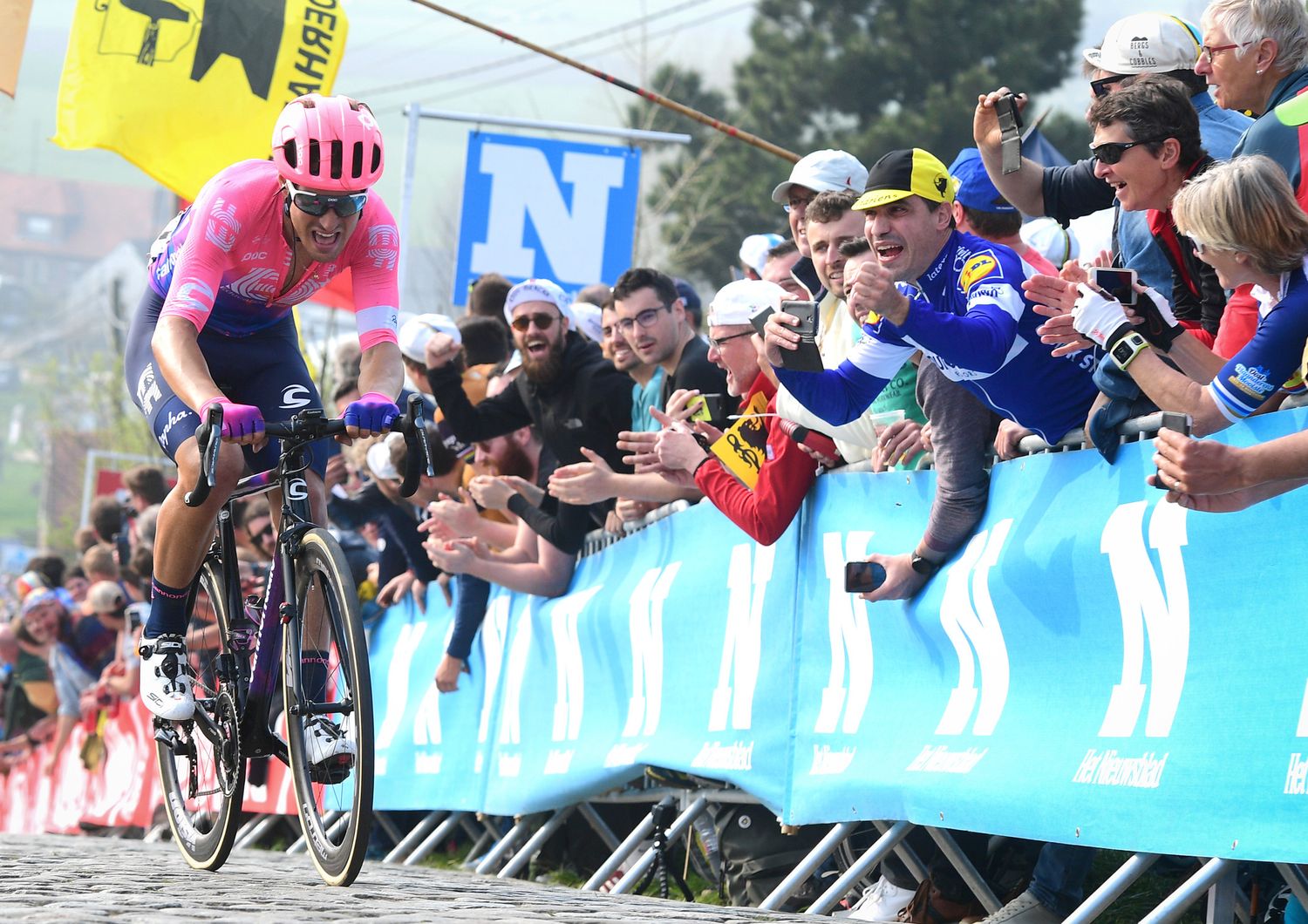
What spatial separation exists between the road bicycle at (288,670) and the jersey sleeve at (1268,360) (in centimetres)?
247

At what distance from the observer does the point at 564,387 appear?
8.37 meters

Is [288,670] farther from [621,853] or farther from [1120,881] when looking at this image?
[1120,881]

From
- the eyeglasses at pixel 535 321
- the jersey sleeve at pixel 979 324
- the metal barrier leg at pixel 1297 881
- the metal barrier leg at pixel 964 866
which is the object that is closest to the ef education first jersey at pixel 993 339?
the jersey sleeve at pixel 979 324

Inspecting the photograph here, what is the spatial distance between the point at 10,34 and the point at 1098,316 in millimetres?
9462

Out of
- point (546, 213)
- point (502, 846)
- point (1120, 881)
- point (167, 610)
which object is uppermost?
point (546, 213)

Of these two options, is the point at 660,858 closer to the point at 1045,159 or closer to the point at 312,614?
the point at 312,614

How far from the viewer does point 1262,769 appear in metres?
3.87

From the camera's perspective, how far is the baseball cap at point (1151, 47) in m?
5.69

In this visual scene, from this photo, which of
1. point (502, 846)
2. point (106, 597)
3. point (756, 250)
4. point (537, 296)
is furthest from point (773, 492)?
point (106, 597)

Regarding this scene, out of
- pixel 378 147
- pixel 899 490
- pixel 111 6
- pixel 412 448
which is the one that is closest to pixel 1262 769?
pixel 899 490

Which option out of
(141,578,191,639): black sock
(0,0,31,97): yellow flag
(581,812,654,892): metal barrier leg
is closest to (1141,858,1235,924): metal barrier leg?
(581,812,654,892): metal barrier leg

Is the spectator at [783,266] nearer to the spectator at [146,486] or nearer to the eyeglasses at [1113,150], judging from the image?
the eyeglasses at [1113,150]

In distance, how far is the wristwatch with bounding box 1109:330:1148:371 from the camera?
438 cm

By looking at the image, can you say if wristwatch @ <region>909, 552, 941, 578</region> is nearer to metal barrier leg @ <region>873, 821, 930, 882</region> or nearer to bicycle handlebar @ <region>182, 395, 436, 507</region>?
metal barrier leg @ <region>873, 821, 930, 882</region>
